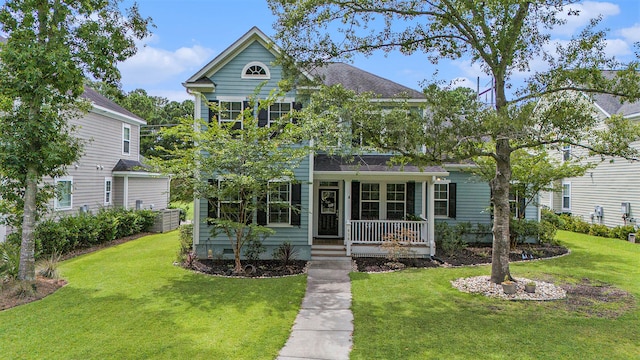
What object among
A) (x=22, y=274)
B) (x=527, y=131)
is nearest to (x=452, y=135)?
(x=527, y=131)

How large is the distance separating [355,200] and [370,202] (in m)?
0.64

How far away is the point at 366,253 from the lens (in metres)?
12.3

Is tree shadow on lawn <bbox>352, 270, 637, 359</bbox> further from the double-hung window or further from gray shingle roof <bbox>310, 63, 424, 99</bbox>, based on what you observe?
gray shingle roof <bbox>310, 63, 424, 99</bbox>

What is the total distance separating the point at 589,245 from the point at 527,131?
1093 centimetres

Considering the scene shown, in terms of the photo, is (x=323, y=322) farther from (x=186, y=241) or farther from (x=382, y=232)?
(x=186, y=241)

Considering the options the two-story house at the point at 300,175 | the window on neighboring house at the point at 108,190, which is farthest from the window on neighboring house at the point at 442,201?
the window on neighboring house at the point at 108,190

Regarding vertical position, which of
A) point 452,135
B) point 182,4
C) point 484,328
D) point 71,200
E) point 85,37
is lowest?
point 484,328

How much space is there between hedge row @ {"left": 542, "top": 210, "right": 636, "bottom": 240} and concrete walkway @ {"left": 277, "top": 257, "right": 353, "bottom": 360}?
11.3 m

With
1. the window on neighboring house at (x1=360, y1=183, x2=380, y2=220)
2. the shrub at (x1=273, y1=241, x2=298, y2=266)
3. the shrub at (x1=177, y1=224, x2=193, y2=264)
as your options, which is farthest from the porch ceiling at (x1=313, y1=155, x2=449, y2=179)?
the shrub at (x1=177, y1=224, x2=193, y2=264)

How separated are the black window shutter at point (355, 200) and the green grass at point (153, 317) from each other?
492cm

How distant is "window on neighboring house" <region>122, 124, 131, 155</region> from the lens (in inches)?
747

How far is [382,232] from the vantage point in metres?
12.7

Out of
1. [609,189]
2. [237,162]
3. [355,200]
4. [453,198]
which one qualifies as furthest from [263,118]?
[609,189]

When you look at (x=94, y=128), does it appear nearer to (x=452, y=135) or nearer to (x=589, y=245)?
(x=452, y=135)
